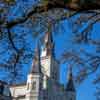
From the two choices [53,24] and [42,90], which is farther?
[42,90]

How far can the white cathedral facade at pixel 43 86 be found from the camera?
9394 cm

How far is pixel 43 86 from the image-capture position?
98.4 meters

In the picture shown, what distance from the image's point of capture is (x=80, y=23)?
12867 millimetres

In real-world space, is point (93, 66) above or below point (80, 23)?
below

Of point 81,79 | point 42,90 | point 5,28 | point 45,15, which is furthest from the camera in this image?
point 42,90

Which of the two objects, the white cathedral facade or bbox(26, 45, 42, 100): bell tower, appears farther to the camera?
the white cathedral facade

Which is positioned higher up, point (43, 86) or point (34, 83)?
point (34, 83)

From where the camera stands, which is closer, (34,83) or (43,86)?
(34,83)

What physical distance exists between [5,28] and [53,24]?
1731mm

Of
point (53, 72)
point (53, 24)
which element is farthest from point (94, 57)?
point (53, 72)

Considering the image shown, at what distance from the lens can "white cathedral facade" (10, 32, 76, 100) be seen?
93.9 metres

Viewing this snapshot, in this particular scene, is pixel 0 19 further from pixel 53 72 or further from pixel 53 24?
pixel 53 72

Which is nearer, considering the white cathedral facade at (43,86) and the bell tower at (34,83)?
the bell tower at (34,83)

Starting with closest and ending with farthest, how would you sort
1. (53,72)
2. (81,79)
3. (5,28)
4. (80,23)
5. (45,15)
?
(5,28) < (45,15) < (80,23) < (81,79) < (53,72)
